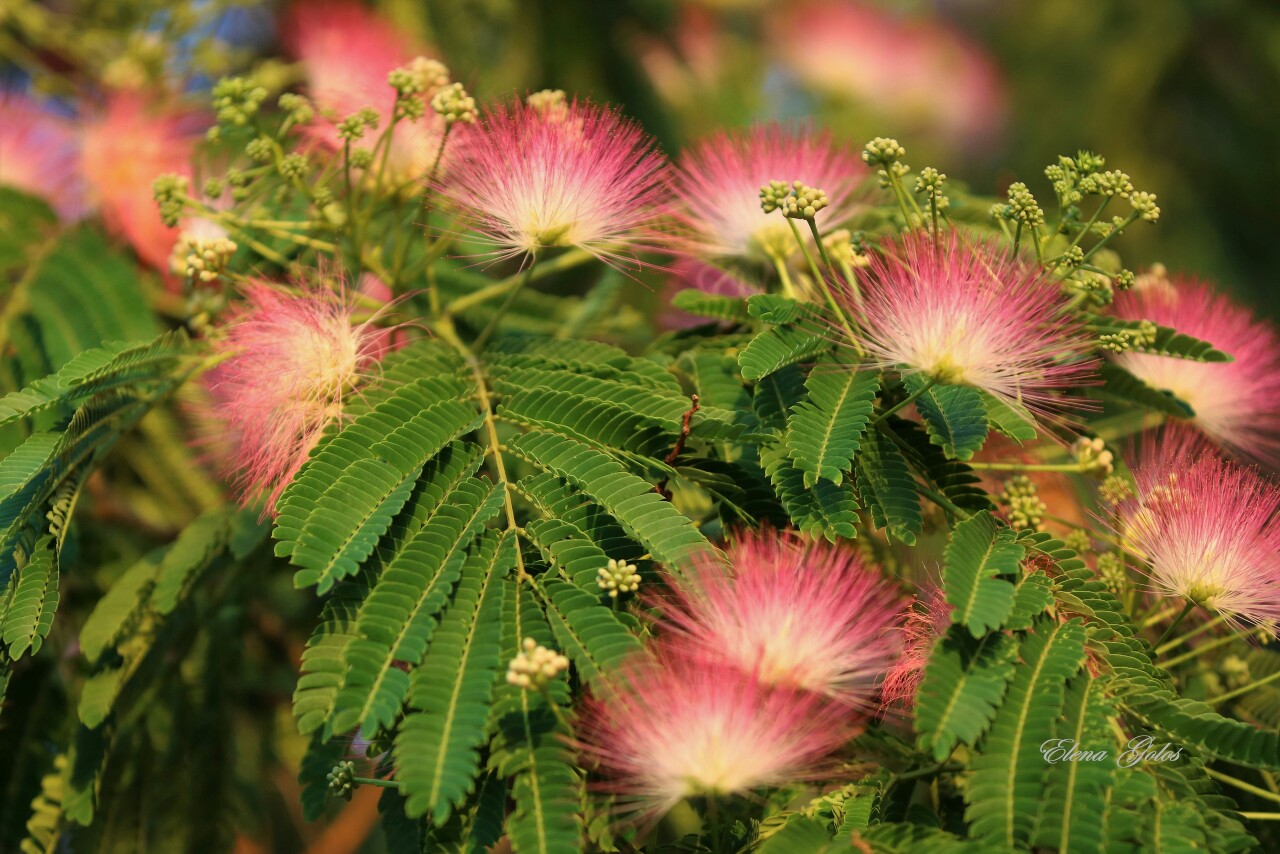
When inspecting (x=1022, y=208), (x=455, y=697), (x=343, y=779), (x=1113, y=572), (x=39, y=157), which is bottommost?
(x=343, y=779)

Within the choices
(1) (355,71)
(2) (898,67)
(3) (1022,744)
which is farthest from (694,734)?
(2) (898,67)

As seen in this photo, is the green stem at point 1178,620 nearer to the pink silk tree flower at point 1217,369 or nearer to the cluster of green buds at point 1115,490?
the cluster of green buds at point 1115,490

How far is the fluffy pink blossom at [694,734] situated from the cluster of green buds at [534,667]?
0.08 metres

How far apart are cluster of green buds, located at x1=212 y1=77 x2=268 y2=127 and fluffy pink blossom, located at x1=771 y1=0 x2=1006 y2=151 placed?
172 inches

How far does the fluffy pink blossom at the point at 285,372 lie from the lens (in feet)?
6.59

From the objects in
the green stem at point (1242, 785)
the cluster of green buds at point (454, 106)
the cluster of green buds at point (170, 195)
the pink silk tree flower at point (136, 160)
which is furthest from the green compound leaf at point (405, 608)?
the pink silk tree flower at point (136, 160)

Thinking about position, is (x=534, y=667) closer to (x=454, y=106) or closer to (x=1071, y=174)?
(x=454, y=106)

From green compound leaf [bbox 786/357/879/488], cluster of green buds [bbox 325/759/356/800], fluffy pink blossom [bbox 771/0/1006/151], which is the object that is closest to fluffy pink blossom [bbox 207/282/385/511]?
cluster of green buds [bbox 325/759/356/800]

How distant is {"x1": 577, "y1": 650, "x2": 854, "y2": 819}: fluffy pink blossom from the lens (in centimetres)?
155

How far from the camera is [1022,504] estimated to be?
198 cm

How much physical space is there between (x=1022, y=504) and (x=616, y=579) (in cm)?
78

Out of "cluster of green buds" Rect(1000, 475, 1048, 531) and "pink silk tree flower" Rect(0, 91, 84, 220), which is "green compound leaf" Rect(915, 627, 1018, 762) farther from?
"pink silk tree flower" Rect(0, 91, 84, 220)

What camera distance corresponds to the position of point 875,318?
189 centimetres

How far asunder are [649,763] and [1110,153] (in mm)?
5838
